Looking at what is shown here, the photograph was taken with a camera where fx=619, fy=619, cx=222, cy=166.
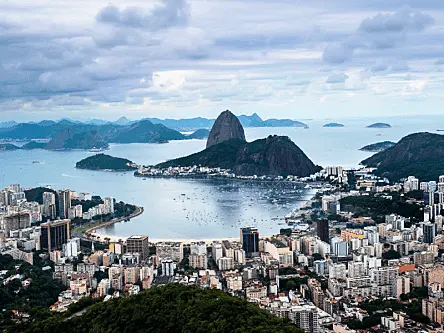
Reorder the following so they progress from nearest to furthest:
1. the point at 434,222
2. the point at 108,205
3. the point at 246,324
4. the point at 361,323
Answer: the point at 246,324 → the point at 361,323 → the point at 434,222 → the point at 108,205

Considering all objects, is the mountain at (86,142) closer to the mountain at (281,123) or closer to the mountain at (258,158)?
the mountain at (258,158)

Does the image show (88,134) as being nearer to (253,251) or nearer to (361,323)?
(253,251)

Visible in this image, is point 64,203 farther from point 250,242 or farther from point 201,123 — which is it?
point 201,123

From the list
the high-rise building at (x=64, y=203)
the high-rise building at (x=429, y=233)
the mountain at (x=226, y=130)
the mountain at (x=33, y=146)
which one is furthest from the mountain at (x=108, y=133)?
the high-rise building at (x=429, y=233)

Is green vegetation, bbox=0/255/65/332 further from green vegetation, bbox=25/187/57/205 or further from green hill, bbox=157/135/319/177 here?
green hill, bbox=157/135/319/177

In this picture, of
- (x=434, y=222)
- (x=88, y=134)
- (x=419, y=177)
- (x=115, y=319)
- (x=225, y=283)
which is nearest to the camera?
(x=115, y=319)

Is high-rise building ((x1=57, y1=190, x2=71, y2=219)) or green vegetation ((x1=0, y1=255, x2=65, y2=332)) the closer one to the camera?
green vegetation ((x1=0, y1=255, x2=65, y2=332))

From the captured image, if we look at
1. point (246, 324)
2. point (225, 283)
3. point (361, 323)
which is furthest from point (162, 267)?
point (246, 324)

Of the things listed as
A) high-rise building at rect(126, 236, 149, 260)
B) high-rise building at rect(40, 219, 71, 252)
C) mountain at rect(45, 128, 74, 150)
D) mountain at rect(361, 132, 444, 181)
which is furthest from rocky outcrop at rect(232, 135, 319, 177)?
mountain at rect(45, 128, 74, 150)
